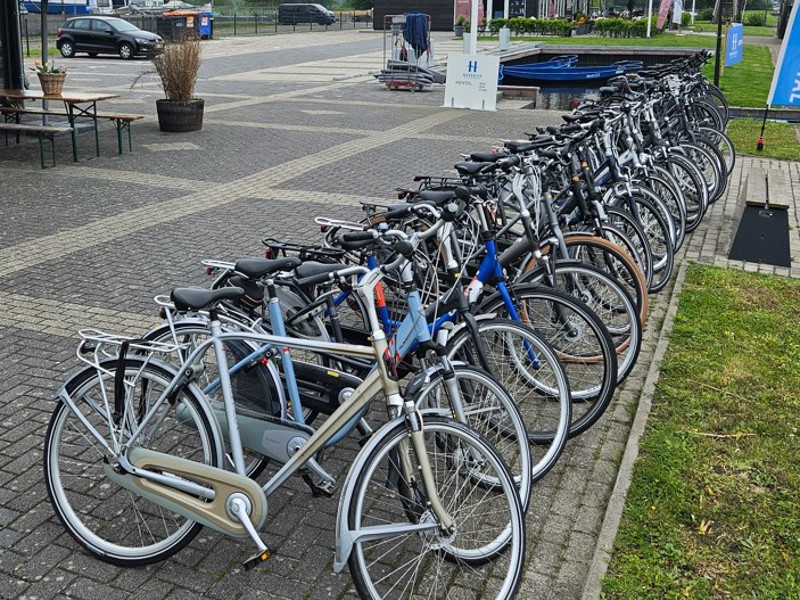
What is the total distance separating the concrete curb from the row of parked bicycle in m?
0.25

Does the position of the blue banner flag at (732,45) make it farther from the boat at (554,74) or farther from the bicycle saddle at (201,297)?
the bicycle saddle at (201,297)

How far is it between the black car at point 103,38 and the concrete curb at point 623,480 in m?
28.9

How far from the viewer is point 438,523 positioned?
3.16 metres

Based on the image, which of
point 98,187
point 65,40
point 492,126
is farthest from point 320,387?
point 65,40

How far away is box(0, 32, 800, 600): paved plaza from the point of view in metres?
3.49

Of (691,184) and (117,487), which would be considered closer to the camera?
(117,487)

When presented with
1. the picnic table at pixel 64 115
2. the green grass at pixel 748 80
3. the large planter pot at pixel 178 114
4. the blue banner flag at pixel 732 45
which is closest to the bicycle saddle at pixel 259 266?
the picnic table at pixel 64 115

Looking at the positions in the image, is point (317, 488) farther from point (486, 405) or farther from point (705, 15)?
point (705, 15)

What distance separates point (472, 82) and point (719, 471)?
1470cm

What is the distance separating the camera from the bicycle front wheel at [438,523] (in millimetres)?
3064

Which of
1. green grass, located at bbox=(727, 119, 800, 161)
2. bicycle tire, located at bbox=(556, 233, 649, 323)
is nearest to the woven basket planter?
bicycle tire, located at bbox=(556, 233, 649, 323)

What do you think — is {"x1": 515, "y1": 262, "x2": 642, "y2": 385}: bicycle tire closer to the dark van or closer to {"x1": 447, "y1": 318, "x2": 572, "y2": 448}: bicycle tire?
{"x1": 447, "y1": 318, "x2": 572, "y2": 448}: bicycle tire

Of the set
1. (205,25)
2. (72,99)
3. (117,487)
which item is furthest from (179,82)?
(205,25)

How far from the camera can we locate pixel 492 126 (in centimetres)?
1558
